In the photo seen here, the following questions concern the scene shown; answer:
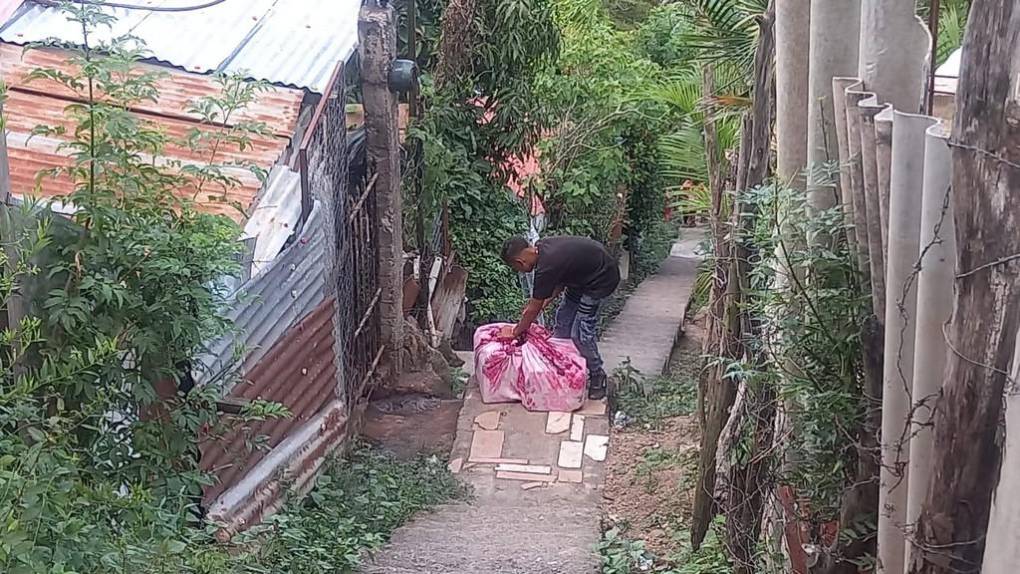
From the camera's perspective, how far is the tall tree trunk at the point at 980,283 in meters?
1.75

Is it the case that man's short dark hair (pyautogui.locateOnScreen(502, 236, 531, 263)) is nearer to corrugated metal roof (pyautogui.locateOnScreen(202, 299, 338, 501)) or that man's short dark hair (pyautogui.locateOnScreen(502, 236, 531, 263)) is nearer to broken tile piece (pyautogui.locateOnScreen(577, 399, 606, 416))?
broken tile piece (pyautogui.locateOnScreen(577, 399, 606, 416))

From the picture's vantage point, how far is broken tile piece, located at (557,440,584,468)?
6227mm

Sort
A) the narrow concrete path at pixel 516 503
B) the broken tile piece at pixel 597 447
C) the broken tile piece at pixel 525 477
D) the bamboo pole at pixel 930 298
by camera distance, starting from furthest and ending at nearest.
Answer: the broken tile piece at pixel 597 447 < the broken tile piece at pixel 525 477 < the narrow concrete path at pixel 516 503 < the bamboo pole at pixel 930 298

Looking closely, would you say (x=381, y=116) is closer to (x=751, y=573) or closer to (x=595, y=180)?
(x=751, y=573)

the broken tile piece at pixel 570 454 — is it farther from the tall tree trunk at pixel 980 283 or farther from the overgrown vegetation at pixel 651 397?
the tall tree trunk at pixel 980 283

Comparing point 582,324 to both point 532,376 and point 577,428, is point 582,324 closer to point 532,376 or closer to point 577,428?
point 532,376

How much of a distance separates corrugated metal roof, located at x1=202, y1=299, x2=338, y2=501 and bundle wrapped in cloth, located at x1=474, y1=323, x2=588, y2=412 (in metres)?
1.27

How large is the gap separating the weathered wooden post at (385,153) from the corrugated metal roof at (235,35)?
276 mm

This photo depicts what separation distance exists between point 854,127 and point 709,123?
10.8ft

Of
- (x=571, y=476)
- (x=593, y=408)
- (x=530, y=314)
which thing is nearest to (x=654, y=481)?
(x=571, y=476)

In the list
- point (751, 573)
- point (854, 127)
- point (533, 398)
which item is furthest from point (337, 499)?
point (854, 127)

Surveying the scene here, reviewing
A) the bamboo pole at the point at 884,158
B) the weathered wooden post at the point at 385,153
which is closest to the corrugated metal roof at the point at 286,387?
the weathered wooden post at the point at 385,153

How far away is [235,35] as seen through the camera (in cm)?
537

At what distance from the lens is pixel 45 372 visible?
2.77 meters
